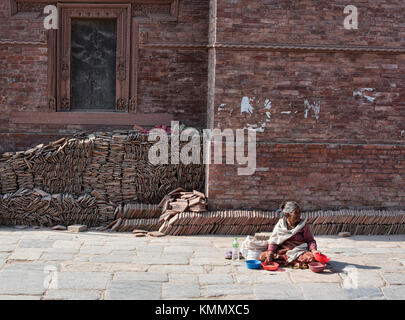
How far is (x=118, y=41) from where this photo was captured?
34.6ft

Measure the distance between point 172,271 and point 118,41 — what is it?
5644 mm

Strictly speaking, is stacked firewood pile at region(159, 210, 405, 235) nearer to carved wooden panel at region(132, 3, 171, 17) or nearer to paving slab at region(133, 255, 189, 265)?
paving slab at region(133, 255, 189, 265)

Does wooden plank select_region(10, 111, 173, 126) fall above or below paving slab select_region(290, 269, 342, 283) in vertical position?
above

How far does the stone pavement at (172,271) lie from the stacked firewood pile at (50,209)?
0.85 meters

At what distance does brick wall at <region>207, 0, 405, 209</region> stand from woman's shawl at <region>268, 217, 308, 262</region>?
7.25ft

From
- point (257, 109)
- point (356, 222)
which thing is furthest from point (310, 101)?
point (356, 222)

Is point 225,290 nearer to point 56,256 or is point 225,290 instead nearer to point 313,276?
point 313,276

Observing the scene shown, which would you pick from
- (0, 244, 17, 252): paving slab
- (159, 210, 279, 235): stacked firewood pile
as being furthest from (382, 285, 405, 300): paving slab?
(0, 244, 17, 252): paving slab

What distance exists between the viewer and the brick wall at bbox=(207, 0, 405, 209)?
9039 millimetres

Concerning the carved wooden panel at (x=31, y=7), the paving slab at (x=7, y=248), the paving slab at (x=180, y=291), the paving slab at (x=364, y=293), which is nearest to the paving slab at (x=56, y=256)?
the paving slab at (x=7, y=248)

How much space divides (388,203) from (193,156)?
3.58 meters

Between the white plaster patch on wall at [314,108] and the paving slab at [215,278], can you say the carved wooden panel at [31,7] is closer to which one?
the white plaster patch on wall at [314,108]

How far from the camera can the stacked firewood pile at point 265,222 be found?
29.2ft

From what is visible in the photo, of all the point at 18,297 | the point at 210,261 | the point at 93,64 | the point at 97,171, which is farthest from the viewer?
the point at 93,64
